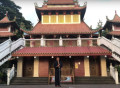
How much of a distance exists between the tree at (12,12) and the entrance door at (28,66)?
73.4ft

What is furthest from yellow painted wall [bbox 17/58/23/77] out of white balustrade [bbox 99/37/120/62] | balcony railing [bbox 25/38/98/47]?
white balustrade [bbox 99/37/120/62]

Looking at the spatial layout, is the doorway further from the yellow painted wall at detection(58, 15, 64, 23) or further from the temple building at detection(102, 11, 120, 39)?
the temple building at detection(102, 11, 120, 39)

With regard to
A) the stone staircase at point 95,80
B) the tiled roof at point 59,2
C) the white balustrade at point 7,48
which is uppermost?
the tiled roof at point 59,2

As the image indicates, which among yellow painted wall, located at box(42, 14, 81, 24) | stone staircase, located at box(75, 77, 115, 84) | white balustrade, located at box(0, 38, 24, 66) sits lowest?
stone staircase, located at box(75, 77, 115, 84)

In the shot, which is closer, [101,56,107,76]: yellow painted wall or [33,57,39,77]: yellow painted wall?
[101,56,107,76]: yellow painted wall

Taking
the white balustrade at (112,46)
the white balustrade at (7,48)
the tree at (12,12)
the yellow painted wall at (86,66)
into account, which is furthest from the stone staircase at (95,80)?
the tree at (12,12)

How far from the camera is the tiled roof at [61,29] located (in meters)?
14.6

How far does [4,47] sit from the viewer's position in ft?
39.5

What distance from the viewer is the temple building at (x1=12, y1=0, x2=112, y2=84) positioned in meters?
11.8

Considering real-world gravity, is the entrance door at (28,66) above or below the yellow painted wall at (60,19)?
below

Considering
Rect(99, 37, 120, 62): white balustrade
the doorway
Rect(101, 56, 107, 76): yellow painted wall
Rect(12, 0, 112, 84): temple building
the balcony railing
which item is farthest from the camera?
the balcony railing

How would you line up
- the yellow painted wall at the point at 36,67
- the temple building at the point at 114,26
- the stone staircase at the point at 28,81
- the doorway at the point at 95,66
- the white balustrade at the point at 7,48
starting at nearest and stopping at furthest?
the stone staircase at the point at 28,81 < the white balustrade at the point at 7,48 < the yellow painted wall at the point at 36,67 < the doorway at the point at 95,66 < the temple building at the point at 114,26

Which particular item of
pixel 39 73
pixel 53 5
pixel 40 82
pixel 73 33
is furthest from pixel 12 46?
pixel 53 5

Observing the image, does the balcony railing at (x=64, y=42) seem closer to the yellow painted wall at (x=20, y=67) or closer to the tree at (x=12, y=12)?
the yellow painted wall at (x=20, y=67)
